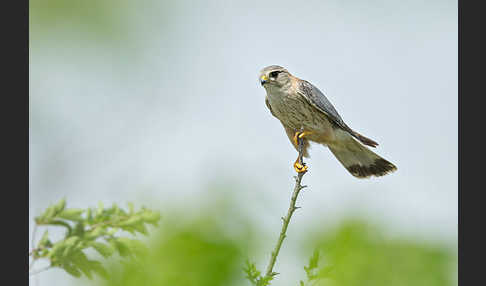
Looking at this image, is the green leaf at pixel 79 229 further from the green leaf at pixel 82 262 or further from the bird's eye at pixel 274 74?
the bird's eye at pixel 274 74

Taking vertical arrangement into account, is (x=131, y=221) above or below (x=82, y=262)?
above

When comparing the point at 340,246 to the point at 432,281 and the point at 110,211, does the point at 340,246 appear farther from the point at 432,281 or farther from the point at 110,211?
the point at 110,211

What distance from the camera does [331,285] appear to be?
2004 mm

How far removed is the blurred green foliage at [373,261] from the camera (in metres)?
2.10

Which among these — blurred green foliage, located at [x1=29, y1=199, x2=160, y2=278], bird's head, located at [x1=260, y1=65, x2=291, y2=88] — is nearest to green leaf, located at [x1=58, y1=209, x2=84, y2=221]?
blurred green foliage, located at [x1=29, y1=199, x2=160, y2=278]

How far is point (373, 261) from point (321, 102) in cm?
285

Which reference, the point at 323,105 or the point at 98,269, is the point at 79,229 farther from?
the point at 323,105

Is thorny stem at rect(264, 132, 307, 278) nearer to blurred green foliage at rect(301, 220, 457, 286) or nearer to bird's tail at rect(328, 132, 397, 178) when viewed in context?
blurred green foliage at rect(301, 220, 457, 286)

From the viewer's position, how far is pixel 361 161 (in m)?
5.92

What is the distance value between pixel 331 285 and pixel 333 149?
395cm

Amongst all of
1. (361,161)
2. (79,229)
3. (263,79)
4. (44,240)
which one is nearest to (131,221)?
(79,229)

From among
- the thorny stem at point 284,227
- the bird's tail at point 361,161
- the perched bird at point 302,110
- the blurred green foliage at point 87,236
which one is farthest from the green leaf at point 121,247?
the bird's tail at point 361,161

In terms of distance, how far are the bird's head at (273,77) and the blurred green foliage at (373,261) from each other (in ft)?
6.57

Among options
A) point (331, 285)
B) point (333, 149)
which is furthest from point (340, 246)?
point (333, 149)
